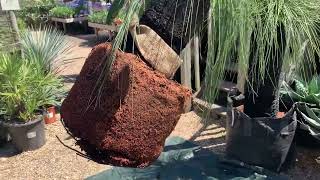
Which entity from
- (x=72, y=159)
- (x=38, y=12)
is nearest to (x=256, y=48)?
(x=72, y=159)

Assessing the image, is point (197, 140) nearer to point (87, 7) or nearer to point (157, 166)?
point (157, 166)

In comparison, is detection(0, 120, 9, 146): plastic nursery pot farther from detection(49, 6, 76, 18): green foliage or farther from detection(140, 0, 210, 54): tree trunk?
detection(49, 6, 76, 18): green foliage

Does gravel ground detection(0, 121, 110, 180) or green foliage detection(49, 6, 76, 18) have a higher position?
green foliage detection(49, 6, 76, 18)

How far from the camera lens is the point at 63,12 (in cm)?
1038

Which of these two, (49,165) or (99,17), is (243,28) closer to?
(49,165)

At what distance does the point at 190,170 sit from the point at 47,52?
2.42 m

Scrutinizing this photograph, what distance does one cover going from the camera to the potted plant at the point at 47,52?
13.2 feet

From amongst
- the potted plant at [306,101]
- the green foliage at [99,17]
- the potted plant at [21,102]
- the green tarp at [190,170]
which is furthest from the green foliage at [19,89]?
the green foliage at [99,17]

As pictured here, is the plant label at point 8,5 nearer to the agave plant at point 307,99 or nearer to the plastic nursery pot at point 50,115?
the plastic nursery pot at point 50,115

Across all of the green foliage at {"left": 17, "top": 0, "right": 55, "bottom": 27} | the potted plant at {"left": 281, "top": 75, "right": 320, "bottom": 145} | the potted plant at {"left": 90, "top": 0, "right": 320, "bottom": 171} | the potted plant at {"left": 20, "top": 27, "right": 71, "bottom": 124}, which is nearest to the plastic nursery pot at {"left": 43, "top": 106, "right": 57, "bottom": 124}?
the potted plant at {"left": 20, "top": 27, "right": 71, "bottom": 124}

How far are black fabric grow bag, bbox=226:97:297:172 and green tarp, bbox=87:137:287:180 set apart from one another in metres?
0.08

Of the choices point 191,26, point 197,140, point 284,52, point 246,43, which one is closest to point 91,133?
point 191,26

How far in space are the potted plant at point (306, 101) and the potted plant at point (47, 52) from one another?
7.96ft

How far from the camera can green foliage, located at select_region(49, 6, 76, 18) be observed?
33.8 feet
